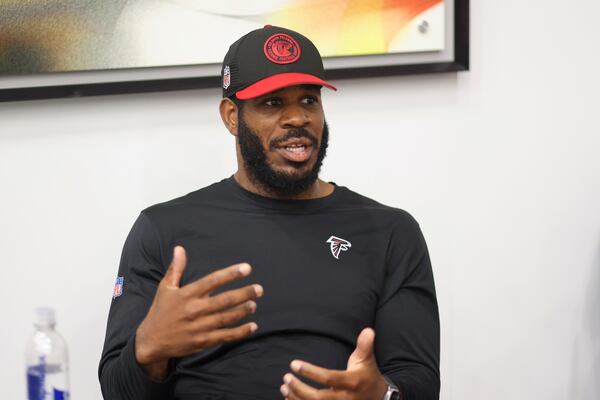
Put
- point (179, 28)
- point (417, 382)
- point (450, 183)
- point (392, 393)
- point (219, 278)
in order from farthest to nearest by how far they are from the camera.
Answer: point (450, 183), point (179, 28), point (417, 382), point (392, 393), point (219, 278)

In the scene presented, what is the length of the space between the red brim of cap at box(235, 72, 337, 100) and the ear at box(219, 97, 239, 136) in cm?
8

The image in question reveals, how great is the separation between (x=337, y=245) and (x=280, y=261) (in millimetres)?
122

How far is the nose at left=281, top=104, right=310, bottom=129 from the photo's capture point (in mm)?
1770

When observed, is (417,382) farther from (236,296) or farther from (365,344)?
(236,296)

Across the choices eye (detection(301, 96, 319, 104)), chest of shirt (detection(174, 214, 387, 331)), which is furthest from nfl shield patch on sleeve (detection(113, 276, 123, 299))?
eye (detection(301, 96, 319, 104))

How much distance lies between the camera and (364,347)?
4.81 feet

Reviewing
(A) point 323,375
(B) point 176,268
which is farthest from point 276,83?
(A) point 323,375

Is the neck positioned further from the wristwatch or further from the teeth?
the wristwatch

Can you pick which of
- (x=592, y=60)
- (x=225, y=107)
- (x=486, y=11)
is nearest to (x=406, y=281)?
(x=225, y=107)

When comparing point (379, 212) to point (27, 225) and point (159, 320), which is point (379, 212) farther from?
point (27, 225)

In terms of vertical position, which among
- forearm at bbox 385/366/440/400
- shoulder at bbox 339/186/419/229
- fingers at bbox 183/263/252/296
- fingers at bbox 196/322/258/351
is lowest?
forearm at bbox 385/366/440/400

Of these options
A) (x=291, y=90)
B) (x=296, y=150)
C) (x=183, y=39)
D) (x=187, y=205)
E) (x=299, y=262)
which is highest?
(x=183, y=39)

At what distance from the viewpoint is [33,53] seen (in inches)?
73.7

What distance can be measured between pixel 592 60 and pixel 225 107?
110 cm
